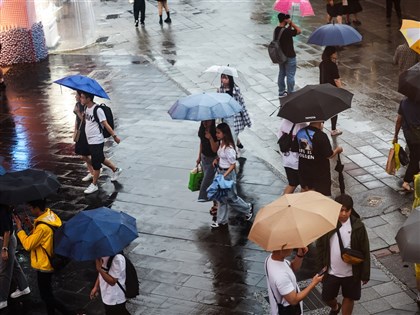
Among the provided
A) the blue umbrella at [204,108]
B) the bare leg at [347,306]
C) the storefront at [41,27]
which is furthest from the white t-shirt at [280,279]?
the storefront at [41,27]

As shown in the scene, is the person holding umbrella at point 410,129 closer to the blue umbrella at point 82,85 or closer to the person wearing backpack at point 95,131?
the person wearing backpack at point 95,131

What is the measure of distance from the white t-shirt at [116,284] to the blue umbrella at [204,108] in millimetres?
2930

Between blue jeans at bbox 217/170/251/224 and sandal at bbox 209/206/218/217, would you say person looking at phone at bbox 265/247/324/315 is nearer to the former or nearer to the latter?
blue jeans at bbox 217/170/251/224

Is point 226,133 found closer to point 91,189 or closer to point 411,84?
point 411,84

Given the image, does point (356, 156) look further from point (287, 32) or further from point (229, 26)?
point (229, 26)

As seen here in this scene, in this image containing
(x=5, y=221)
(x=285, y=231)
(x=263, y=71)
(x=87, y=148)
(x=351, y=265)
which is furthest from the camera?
(x=263, y=71)

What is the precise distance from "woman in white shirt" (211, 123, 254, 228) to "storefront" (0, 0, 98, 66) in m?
10.3

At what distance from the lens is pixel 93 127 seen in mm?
10766

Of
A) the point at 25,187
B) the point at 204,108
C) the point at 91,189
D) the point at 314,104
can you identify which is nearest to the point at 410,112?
the point at 314,104

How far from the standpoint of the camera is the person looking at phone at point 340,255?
6902 mm

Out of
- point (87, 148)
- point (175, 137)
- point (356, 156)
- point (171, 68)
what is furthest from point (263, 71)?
point (87, 148)

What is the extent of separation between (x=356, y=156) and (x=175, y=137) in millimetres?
3271

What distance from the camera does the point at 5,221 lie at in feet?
25.9

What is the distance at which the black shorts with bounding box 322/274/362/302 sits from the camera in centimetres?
714
